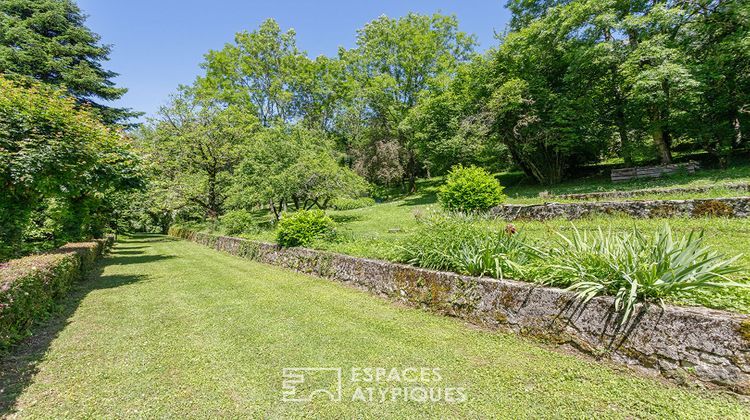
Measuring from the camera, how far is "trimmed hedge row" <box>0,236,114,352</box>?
392cm

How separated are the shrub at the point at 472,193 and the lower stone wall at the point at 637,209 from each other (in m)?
0.48

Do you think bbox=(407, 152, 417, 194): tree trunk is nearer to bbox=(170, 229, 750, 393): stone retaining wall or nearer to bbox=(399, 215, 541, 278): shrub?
bbox=(399, 215, 541, 278): shrub

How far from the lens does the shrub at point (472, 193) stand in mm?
10648

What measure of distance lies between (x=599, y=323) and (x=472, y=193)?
7910 mm

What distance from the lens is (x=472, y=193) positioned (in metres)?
10.7

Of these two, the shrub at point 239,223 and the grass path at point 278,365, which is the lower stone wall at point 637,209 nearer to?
the grass path at point 278,365

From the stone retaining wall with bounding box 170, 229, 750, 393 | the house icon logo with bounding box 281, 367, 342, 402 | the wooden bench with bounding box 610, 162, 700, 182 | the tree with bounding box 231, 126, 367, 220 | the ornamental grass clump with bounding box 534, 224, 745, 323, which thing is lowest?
the house icon logo with bounding box 281, 367, 342, 402

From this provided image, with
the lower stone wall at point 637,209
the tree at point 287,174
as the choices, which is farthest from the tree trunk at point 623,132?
the tree at point 287,174

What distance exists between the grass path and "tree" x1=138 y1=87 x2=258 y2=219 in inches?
575

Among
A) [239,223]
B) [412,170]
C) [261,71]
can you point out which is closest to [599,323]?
[239,223]

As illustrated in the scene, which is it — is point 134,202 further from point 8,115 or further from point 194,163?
point 8,115

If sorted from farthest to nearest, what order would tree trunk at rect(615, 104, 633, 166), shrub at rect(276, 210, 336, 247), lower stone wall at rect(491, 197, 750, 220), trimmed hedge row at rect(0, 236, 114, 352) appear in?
tree trunk at rect(615, 104, 633, 166) → shrub at rect(276, 210, 336, 247) → lower stone wall at rect(491, 197, 750, 220) → trimmed hedge row at rect(0, 236, 114, 352)

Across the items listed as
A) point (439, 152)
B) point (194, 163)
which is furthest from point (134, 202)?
point (439, 152)

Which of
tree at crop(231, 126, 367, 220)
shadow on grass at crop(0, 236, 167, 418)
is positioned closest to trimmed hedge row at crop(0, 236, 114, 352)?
shadow on grass at crop(0, 236, 167, 418)
